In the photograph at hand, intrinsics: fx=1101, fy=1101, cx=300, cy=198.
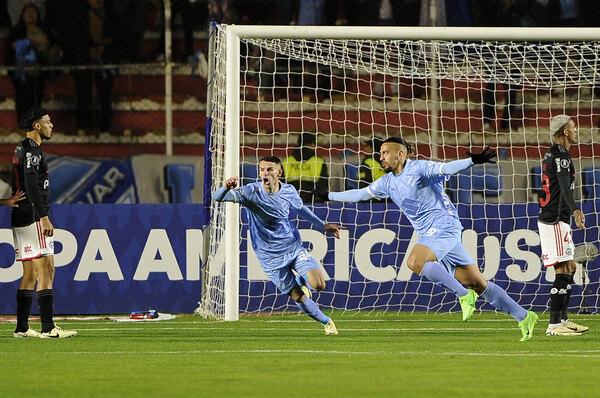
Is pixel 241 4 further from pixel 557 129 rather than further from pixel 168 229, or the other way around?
pixel 557 129

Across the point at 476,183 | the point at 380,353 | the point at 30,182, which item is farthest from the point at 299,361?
the point at 476,183

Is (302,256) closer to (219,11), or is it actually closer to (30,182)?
(30,182)

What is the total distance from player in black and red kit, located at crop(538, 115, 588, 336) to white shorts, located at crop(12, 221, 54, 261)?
13.9 feet

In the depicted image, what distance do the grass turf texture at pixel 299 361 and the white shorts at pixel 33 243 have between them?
74 centimetres

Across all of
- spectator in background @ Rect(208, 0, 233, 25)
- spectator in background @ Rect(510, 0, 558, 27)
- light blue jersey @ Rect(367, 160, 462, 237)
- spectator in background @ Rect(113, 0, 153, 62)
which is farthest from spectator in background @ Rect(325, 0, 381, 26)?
light blue jersey @ Rect(367, 160, 462, 237)

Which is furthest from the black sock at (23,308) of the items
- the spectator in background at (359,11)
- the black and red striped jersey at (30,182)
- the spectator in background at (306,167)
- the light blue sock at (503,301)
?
the spectator in background at (359,11)

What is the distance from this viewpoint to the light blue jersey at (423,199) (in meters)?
9.79

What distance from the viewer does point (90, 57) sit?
618 inches

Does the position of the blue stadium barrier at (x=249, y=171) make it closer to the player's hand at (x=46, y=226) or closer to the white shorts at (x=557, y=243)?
the player's hand at (x=46, y=226)

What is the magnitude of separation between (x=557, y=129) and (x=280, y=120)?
644 centimetres

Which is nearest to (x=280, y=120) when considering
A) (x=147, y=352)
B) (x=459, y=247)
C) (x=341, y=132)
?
(x=341, y=132)

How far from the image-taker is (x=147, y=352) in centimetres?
807

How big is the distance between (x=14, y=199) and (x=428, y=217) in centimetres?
361

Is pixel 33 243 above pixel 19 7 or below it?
below
